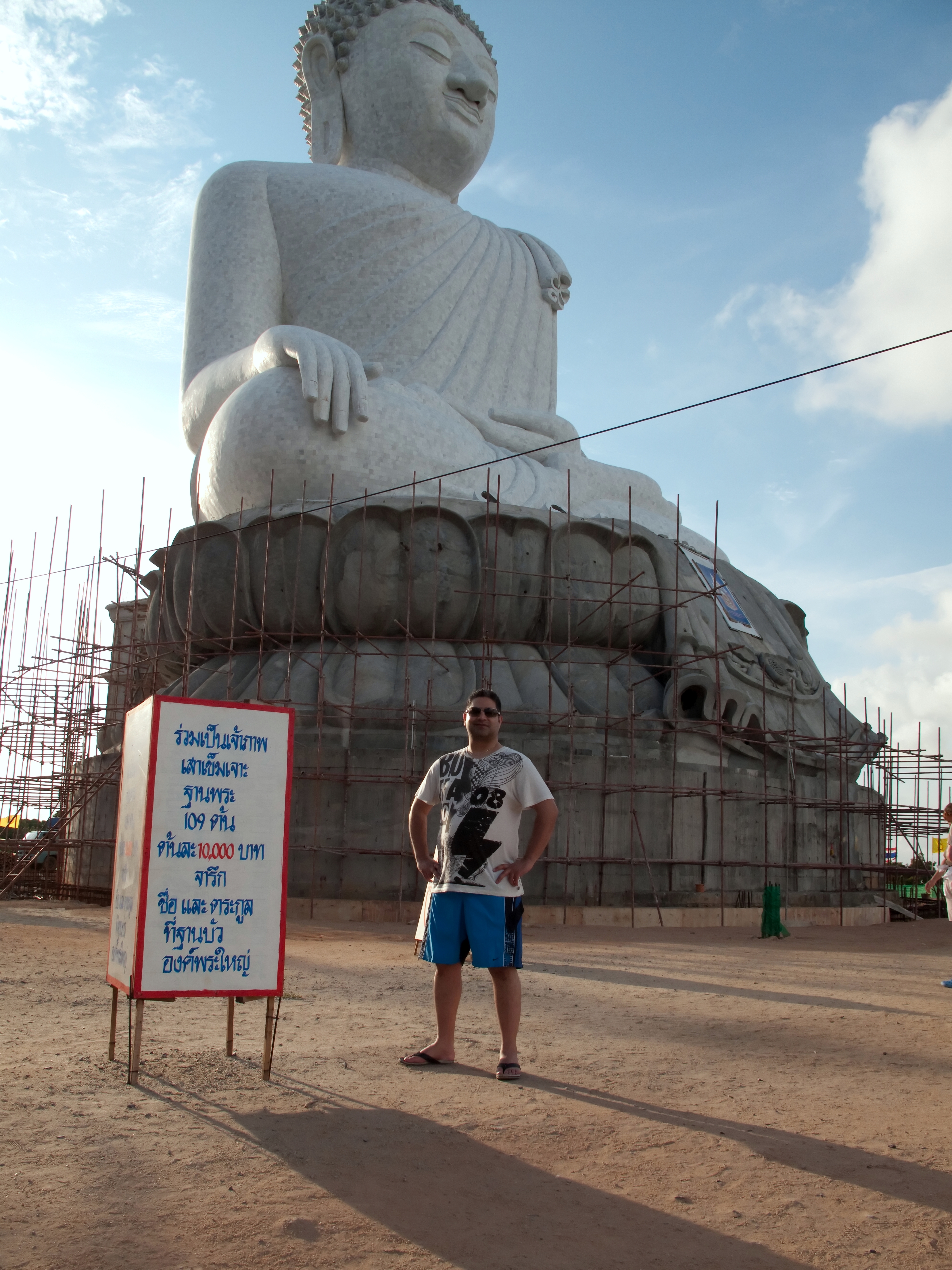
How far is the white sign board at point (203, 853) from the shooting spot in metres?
3.32

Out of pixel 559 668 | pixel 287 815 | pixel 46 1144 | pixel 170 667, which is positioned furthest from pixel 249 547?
pixel 46 1144

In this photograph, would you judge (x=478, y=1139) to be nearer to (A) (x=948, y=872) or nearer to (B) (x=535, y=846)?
(B) (x=535, y=846)

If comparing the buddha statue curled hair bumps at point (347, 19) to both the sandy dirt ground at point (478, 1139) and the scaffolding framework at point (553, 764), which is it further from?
the sandy dirt ground at point (478, 1139)

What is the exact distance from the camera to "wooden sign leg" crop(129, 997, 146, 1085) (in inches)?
Result: 126

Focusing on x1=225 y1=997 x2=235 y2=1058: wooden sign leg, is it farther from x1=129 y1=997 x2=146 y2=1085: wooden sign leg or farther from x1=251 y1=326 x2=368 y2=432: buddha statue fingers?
x1=251 y1=326 x2=368 y2=432: buddha statue fingers

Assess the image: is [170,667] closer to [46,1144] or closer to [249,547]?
[249,547]

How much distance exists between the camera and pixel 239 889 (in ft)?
11.4

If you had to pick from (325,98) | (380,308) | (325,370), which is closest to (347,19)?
(325,98)

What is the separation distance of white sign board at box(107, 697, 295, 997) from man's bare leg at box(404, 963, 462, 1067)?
0.49 meters

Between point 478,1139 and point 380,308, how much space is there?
12.6m

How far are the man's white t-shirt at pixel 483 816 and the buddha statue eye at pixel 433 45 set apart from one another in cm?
1418

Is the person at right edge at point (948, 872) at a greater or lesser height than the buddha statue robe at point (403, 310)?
lesser

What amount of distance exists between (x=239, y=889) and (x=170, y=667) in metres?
9.97

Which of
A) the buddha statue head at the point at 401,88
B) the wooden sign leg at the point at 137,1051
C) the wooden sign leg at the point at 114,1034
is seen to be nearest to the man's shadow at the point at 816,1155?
the wooden sign leg at the point at 137,1051
